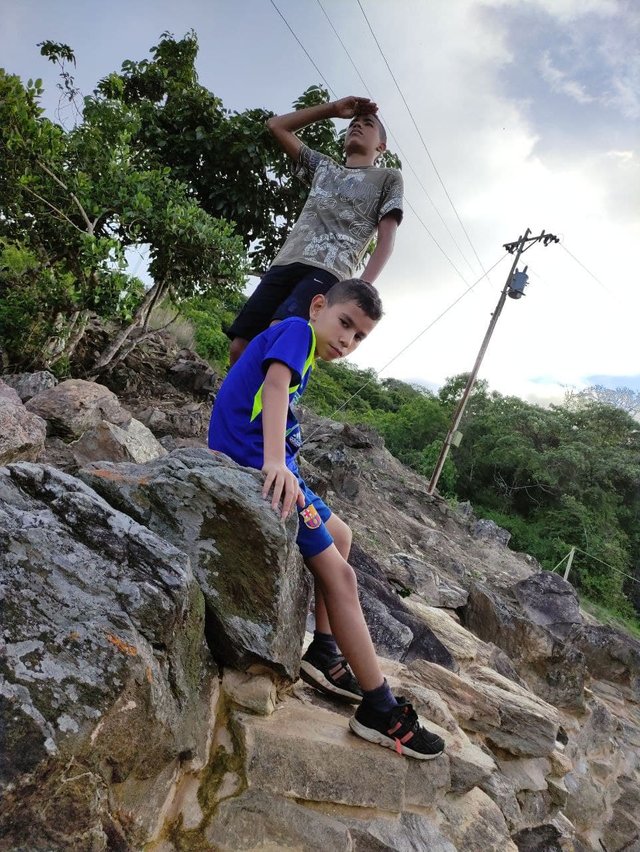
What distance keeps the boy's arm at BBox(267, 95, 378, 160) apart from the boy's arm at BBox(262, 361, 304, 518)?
2.00 meters

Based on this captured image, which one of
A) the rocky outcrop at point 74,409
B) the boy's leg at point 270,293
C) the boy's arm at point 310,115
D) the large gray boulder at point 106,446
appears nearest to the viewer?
the boy's leg at point 270,293

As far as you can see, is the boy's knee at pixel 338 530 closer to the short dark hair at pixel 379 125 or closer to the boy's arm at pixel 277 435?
the boy's arm at pixel 277 435

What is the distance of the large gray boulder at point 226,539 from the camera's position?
5.60ft

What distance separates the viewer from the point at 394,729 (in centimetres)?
184

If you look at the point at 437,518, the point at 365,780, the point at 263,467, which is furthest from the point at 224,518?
the point at 437,518

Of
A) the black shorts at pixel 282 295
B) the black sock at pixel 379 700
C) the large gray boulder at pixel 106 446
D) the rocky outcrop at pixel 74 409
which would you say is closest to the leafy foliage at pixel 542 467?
the rocky outcrop at pixel 74 409

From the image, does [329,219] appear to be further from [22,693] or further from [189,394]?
[189,394]

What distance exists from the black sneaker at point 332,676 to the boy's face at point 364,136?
9.09 feet

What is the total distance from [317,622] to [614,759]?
5455mm

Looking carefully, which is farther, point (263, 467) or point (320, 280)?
point (320, 280)

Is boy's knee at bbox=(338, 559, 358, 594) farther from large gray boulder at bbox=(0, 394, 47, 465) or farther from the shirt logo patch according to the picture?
large gray boulder at bbox=(0, 394, 47, 465)

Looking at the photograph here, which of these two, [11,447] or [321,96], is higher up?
[321,96]

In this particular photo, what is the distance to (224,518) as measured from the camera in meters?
1.72

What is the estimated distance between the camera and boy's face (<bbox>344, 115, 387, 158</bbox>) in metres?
3.06
